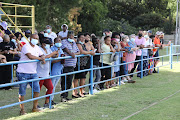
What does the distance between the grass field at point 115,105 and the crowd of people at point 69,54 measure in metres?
0.38

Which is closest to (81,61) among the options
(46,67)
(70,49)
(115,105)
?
(70,49)

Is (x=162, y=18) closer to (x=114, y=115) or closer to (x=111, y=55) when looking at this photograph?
(x=111, y=55)

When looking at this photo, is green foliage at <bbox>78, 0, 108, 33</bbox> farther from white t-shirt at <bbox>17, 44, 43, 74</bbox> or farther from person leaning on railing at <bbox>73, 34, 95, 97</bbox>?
white t-shirt at <bbox>17, 44, 43, 74</bbox>

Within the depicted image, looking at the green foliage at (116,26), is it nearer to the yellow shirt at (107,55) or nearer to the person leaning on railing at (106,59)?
the person leaning on railing at (106,59)

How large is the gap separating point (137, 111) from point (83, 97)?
2253mm

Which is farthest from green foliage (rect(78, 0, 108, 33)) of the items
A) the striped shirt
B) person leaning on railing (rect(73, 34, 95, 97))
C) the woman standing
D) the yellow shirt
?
the striped shirt

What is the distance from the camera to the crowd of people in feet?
26.3

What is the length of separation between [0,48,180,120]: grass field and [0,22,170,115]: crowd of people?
0.38 metres

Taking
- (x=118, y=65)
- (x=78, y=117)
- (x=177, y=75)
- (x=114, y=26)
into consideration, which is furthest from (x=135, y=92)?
(x=114, y=26)

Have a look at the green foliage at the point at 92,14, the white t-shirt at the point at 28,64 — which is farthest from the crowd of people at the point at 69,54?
the green foliage at the point at 92,14

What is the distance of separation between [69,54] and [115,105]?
1743mm

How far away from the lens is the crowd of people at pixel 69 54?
8.02 meters

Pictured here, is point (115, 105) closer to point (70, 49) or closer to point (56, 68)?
point (56, 68)

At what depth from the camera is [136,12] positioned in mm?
64062
